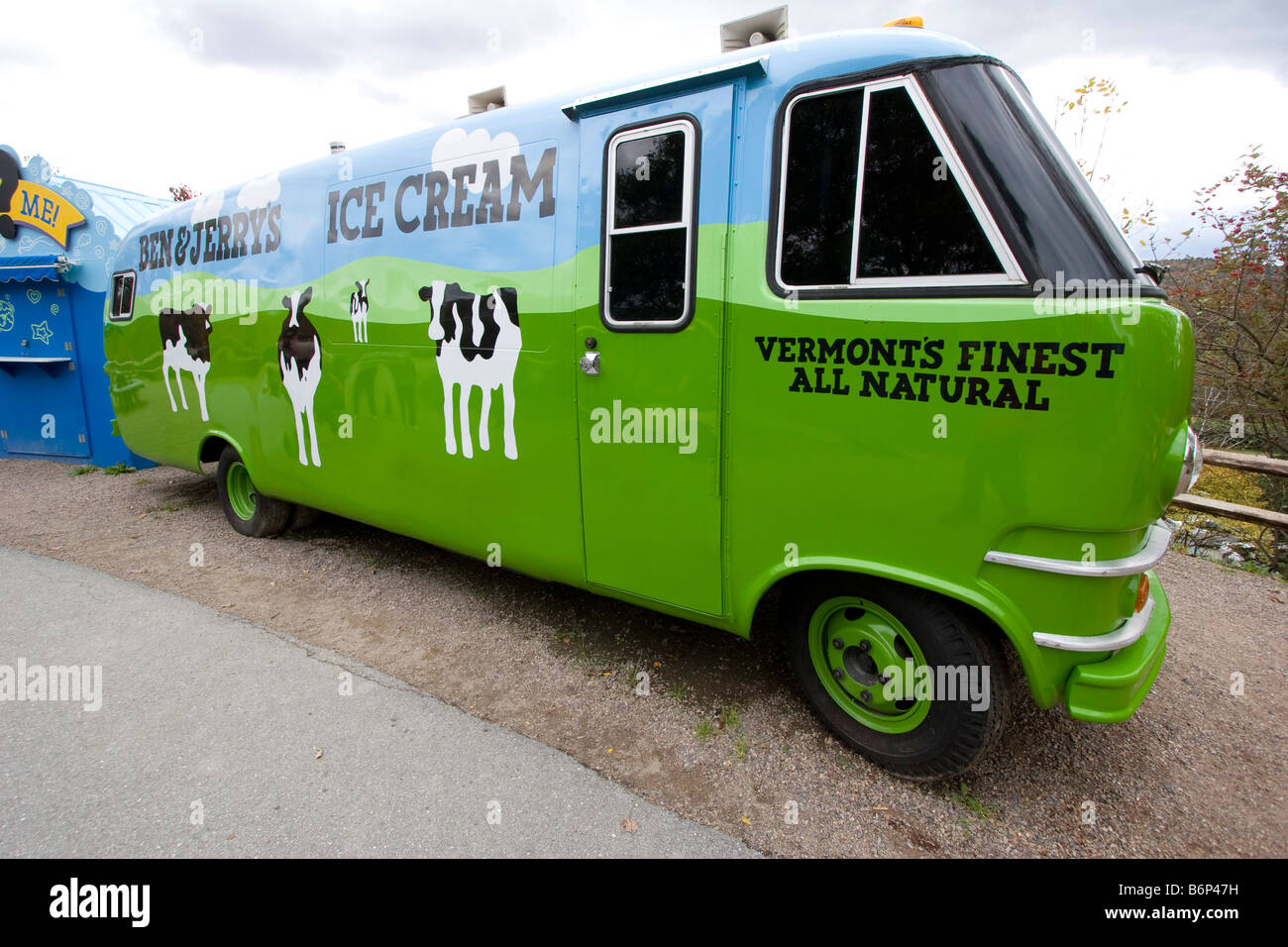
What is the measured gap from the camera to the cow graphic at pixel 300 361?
4.50m

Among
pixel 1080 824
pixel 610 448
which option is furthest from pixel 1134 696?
pixel 610 448

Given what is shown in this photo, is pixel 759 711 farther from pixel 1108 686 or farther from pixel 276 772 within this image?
pixel 276 772

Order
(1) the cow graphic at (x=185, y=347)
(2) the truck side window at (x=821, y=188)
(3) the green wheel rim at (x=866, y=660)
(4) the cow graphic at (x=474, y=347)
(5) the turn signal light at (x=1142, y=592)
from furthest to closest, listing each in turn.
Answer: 1. (1) the cow graphic at (x=185, y=347)
2. (4) the cow graphic at (x=474, y=347)
3. (3) the green wheel rim at (x=866, y=660)
4. (5) the turn signal light at (x=1142, y=592)
5. (2) the truck side window at (x=821, y=188)

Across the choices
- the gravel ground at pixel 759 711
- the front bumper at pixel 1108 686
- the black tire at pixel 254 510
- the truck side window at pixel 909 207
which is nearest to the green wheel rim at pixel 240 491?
the black tire at pixel 254 510

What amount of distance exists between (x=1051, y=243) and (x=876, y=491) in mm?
990

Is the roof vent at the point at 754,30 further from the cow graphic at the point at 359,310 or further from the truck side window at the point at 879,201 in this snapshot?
the cow graphic at the point at 359,310

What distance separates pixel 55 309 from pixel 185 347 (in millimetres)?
5147

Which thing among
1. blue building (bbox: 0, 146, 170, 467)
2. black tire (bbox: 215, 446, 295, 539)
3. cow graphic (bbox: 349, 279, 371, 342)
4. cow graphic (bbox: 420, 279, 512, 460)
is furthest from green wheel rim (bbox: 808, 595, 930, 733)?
blue building (bbox: 0, 146, 170, 467)

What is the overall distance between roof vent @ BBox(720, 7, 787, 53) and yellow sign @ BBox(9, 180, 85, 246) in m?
9.26

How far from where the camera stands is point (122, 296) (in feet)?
20.4

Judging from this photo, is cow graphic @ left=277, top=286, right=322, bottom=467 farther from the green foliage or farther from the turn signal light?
the turn signal light

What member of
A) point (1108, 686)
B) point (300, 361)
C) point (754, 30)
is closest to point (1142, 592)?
point (1108, 686)

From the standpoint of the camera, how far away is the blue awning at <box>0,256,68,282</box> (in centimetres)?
836

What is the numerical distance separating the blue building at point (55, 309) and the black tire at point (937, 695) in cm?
946
